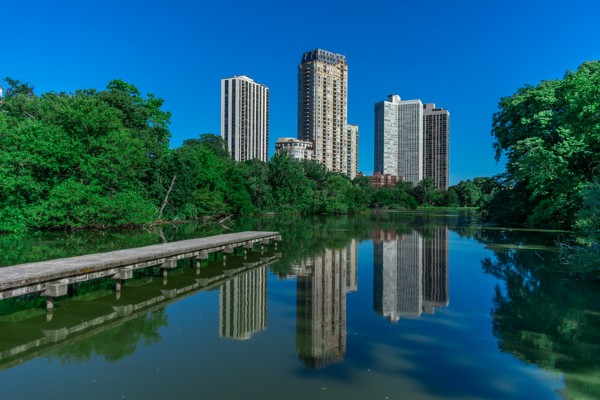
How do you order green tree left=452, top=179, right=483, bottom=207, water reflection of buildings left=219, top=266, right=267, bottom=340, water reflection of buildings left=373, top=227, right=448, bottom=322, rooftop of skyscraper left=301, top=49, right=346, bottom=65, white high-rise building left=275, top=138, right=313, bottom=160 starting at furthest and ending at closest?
1. rooftop of skyscraper left=301, top=49, right=346, bottom=65
2. white high-rise building left=275, top=138, right=313, bottom=160
3. green tree left=452, top=179, right=483, bottom=207
4. water reflection of buildings left=373, top=227, right=448, bottom=322
5. water reflection of buildings left=219, top=266, right=267, bottom=340

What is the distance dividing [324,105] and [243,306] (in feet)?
351

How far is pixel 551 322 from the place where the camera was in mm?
8180

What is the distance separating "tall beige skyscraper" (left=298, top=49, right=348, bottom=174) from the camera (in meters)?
111

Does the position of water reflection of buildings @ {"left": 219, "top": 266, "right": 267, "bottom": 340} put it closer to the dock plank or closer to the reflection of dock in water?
the reflection of dock in water

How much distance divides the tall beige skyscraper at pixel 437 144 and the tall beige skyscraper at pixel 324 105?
32.4 m

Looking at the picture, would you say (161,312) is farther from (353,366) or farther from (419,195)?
(419,195)

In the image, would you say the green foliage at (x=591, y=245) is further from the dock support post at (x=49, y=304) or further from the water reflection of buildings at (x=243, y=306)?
the dock support post at (x=49, y=304)

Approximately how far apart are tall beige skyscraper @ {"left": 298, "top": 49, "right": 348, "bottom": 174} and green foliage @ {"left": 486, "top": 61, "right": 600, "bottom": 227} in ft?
252

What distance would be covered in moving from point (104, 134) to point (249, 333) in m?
20.9

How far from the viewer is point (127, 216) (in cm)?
2536

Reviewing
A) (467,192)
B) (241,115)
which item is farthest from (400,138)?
(241,115)

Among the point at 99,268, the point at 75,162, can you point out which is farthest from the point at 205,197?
the point at 99,268

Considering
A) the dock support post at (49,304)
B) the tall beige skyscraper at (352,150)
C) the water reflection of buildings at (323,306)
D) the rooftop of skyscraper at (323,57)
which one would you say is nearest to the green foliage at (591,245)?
the water reflection of buildings at (323,306)

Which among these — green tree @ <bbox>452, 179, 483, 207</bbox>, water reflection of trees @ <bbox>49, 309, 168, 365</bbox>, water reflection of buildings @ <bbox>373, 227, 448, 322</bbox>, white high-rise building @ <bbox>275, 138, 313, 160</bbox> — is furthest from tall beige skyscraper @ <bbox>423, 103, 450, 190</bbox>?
water reflection of trees @ <bbox>49, 309, 168, 365</bbox>
